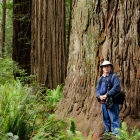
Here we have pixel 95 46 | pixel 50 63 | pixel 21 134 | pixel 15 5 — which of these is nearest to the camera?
pixel 21 134

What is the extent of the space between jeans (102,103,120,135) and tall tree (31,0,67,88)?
13.3ft

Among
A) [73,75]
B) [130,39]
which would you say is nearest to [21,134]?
[73,75]

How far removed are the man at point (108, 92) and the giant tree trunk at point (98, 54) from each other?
0.26m

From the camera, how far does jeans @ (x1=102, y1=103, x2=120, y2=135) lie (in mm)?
5500

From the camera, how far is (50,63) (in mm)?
9539

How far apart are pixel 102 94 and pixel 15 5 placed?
737 cm

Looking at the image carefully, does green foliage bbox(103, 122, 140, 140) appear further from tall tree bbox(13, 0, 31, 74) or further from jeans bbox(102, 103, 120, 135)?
tall tree bbox(13, 0, 31, 74)

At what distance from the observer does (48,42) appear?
9.55m

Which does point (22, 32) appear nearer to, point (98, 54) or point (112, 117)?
point (98, 54)

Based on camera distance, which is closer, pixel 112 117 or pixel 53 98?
pixel 112 117

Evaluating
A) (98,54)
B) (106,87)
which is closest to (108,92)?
(106,87)

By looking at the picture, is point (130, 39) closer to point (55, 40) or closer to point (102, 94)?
point (102, 94)

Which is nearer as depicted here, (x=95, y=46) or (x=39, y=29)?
(x=95, y=46)

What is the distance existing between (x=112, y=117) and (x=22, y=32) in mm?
7380
